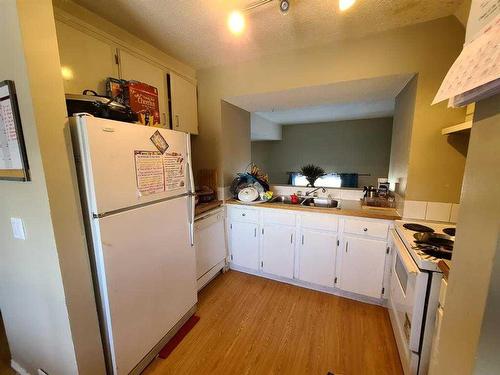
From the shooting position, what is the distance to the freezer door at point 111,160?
105 centimetres

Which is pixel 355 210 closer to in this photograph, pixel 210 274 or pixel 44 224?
pixel 210 274

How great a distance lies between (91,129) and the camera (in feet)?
3.40

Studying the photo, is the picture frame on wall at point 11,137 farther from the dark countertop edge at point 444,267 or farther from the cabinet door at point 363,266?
the cabinet door at point 363,266

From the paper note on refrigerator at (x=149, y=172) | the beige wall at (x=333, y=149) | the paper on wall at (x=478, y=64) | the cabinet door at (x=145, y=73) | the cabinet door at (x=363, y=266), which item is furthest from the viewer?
the beige wall at (x=333, y=149)

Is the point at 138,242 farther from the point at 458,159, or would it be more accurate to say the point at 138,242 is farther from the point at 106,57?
the point at 458,159

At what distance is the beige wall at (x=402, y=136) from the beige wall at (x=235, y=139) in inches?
69.3

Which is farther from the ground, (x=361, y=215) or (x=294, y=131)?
(x=294, y=131)

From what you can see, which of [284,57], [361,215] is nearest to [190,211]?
[361,215]

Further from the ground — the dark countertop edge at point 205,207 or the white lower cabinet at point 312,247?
the dark countertop edge at point 205,207

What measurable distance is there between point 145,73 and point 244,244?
197 cm

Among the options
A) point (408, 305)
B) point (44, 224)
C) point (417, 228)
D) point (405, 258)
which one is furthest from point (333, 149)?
point (44, 224)

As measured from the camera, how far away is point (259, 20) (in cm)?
157

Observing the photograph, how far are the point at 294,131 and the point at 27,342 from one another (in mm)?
6262

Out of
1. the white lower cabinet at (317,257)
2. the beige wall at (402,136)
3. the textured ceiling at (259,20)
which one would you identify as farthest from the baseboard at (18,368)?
the beige wall at (402,136)
